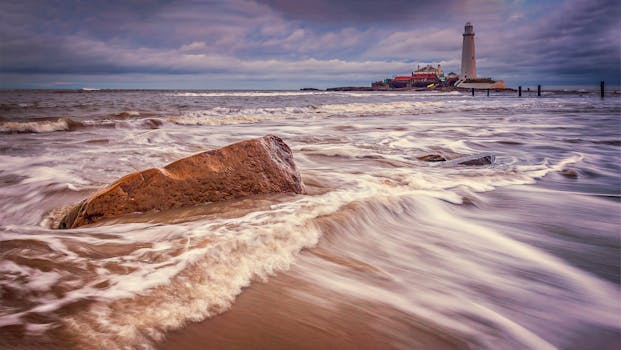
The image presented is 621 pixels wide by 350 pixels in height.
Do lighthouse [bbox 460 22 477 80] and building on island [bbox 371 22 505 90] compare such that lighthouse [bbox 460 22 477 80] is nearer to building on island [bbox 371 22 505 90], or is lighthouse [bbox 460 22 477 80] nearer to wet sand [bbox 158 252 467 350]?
building on island [bbox 371 22 505 90]

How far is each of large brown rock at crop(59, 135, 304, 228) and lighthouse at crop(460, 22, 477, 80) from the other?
2918 inches

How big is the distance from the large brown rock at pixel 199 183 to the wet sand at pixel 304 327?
4.40ft

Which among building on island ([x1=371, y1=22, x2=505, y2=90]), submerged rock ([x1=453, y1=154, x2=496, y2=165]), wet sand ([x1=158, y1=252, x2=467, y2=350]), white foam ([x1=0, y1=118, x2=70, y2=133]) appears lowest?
wet sand ([x1=158, y1=252, x2=467, y2=350])

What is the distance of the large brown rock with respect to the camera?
2.64 metres

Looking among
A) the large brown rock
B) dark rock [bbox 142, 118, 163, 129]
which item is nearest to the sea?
Answer: the large brown rock

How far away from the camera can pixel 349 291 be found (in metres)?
1.72

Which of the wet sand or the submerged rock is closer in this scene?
the wet sand

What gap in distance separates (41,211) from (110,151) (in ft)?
10.1

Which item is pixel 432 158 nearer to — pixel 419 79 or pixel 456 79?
pixel 456 79

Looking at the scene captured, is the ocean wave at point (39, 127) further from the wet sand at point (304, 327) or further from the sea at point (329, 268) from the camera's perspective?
the wet sand at point (304, 327)

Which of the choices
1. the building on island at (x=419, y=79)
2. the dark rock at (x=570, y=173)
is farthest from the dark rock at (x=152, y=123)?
the building on island at (x=419, y=79)

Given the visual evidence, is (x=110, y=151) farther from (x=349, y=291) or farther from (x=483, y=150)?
(x=483, y=150)

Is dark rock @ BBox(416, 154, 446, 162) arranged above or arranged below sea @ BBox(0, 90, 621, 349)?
above

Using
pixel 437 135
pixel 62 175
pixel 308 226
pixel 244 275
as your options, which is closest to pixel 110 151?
pixel 62 175
